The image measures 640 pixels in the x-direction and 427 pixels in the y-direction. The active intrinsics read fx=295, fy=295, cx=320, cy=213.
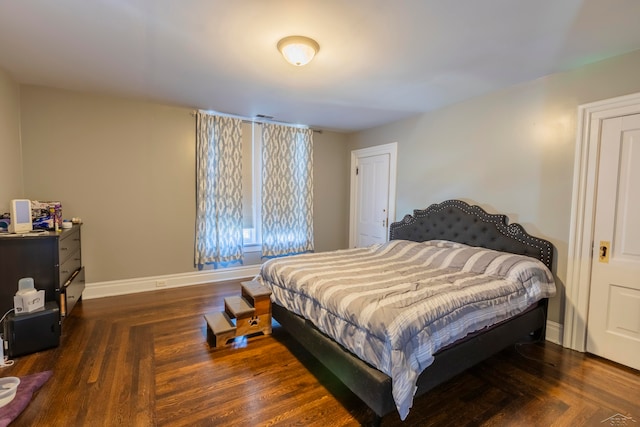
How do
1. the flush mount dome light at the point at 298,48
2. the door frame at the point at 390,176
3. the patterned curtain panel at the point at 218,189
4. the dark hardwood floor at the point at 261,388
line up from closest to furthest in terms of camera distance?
the dark hardwood floor at the point at 261,388, the flush mount dome light at the point at 298,48, the patterned curtain panel at the point at 218,189, the door frame at the point at 390,176

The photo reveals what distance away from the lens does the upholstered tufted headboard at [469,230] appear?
2.77m

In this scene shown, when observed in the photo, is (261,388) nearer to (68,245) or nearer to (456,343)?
(456,343)

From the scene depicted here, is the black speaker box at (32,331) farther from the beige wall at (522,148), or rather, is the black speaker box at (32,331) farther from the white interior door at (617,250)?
the white interior door at (617,250)

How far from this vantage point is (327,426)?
1.66 m

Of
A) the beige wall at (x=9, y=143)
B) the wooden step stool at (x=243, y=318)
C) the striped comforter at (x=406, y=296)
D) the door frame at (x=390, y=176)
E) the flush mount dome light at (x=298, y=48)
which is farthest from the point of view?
the door frame at (x=390, y=176)

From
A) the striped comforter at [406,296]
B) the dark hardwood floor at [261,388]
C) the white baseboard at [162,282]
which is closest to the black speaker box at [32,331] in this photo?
the dark hardwood floor at [261,388]

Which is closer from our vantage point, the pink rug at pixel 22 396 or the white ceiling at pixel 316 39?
the pink rug at pixel 22 396

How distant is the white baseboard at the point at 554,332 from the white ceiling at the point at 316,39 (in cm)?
227

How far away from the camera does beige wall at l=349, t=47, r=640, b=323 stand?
2.53m

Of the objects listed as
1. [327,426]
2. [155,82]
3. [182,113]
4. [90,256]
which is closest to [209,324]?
[327,426]

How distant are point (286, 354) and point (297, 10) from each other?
2.48 metres

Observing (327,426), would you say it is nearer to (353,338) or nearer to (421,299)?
(353,338)

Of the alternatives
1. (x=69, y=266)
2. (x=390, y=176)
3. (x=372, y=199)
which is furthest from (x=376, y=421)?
(x=372, y=199)

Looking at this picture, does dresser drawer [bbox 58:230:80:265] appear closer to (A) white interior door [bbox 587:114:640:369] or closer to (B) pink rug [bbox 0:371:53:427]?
(B) pink rug [bbox 0:371:53:427]
